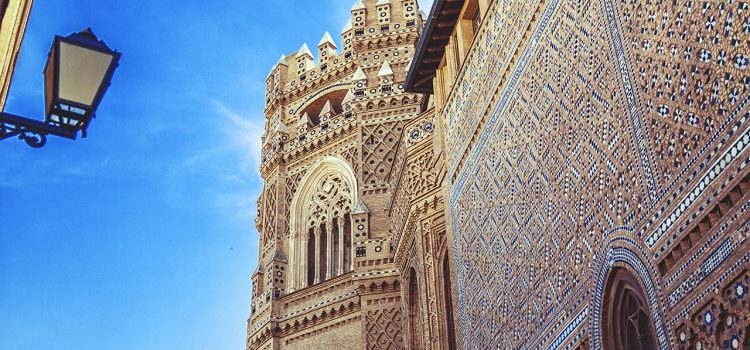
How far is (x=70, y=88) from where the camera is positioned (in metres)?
4.04

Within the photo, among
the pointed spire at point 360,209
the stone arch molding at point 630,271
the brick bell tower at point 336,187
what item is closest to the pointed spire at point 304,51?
the brick bell tower at point 336,187

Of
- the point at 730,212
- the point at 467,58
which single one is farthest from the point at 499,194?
the point at 730,212

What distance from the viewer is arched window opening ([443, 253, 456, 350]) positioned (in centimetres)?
1210

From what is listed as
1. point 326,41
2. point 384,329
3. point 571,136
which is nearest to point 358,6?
point 326,41

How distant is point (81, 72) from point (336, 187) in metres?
17.1

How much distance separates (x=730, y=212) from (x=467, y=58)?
6274 mm

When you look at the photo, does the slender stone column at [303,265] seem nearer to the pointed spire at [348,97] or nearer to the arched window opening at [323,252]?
the arched window opening at [323,252]

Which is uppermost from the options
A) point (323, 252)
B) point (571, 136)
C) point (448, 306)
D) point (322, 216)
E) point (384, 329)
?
point (322, 216)

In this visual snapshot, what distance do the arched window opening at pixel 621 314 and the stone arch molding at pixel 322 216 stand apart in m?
12.7

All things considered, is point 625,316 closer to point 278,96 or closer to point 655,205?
point 655,205

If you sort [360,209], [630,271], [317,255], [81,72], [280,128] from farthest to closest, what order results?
[280,128] < [317,255] < [360,209] < [630,271] < [81,72]

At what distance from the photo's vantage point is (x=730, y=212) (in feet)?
18.1

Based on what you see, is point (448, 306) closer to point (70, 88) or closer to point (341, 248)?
point (341, 248)

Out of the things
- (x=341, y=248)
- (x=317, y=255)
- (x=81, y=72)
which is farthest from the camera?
(x=317, y=255)
